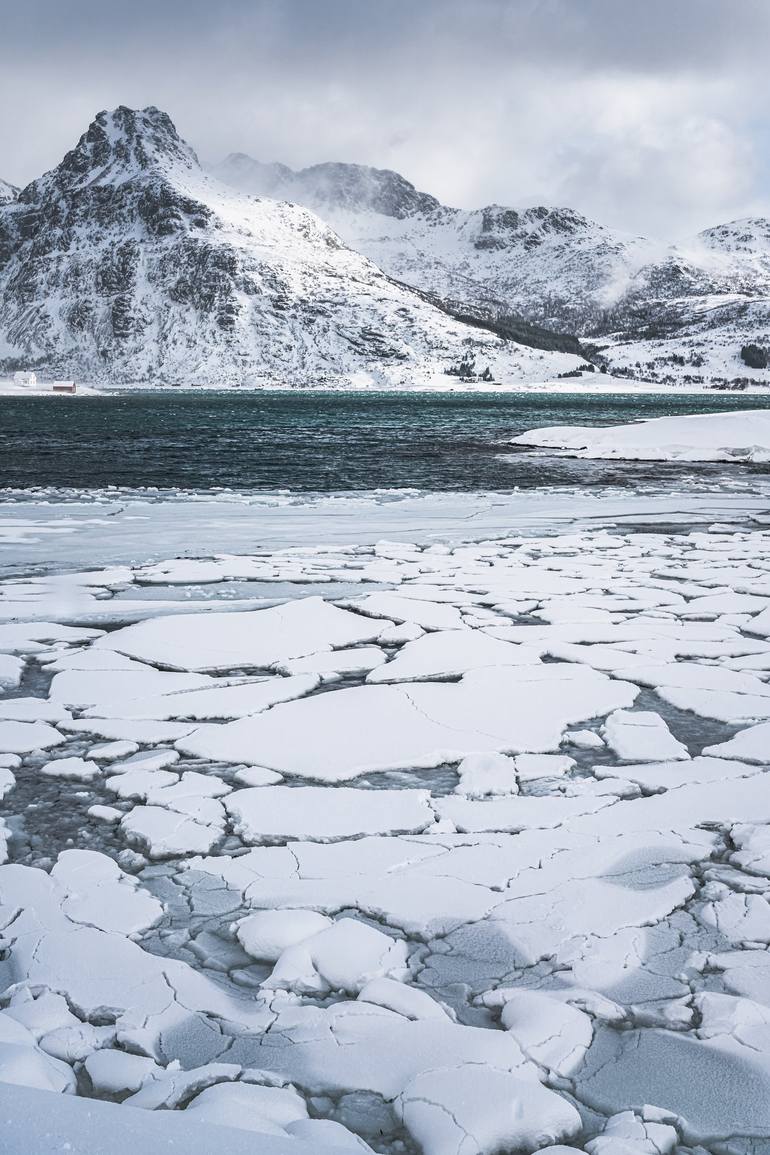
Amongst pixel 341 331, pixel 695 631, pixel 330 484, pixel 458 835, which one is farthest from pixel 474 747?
pixel 341 331

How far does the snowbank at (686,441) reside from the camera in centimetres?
2348

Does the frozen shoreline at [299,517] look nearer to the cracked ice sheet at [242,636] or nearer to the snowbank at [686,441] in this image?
the cracked ice sheet at [242,636]

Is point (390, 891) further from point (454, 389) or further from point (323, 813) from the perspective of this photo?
point (454, 389)

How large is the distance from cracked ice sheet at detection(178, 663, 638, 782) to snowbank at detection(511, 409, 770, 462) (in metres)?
20.0

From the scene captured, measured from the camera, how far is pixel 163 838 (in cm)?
344

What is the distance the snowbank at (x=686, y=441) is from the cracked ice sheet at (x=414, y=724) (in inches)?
786

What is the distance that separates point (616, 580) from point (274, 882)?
19.5 ft

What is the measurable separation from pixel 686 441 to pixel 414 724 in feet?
73.4

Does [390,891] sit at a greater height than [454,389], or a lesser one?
lesser

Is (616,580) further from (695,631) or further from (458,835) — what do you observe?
(458,835)

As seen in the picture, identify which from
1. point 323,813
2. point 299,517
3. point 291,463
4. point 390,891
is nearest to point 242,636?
point 323,813

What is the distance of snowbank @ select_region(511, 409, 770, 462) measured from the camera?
23484 millimetres

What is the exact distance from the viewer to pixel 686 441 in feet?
80.8

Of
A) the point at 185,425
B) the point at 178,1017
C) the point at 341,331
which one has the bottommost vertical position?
the point at 178,1017
